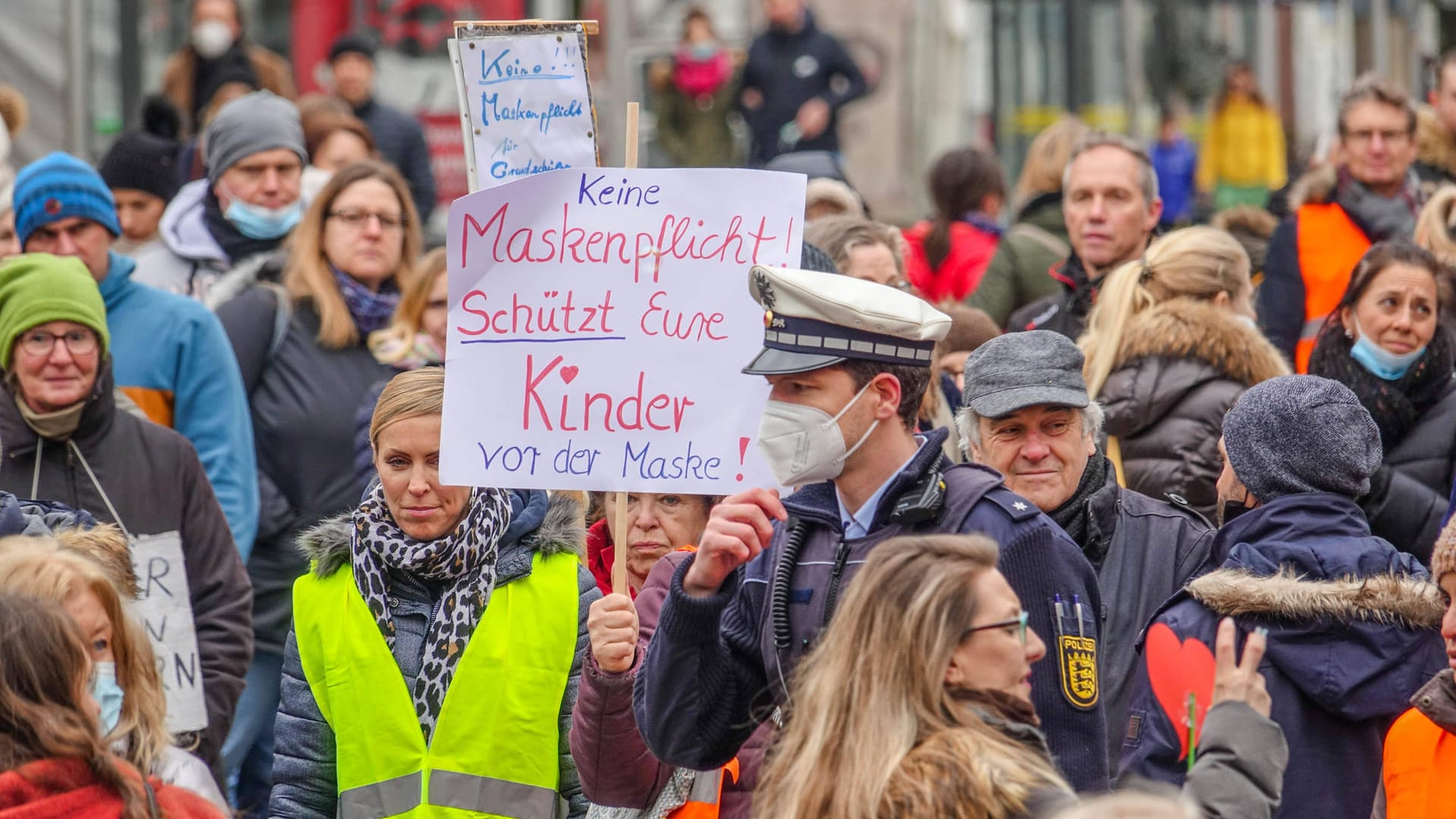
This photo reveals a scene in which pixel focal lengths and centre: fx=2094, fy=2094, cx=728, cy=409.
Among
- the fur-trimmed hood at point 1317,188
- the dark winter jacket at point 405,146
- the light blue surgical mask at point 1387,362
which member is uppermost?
the dark winter jacket at point 405,146

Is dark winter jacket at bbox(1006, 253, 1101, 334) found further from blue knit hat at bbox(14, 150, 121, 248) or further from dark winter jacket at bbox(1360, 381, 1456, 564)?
blue knit hat at bbox(14, 150, 121, 248)

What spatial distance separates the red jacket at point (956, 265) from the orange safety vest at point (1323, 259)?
57.5 inches

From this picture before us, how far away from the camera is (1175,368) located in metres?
6.20

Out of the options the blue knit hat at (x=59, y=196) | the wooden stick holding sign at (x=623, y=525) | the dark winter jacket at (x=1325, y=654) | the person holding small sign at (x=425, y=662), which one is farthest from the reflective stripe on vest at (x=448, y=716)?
the blue knit hat at (x=59, y=196)

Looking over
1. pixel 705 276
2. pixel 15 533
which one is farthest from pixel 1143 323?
pixel 15 533

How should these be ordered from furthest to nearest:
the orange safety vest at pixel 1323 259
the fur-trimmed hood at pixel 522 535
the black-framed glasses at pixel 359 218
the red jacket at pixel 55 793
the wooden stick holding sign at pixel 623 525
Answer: the orange safety vest at pixel 1323 259, the black-framed glasses at pixel 359 218, the fur-trimmed hood at pixel 522 535, the wooden stick holding sign at pixel 623 525, the red jacket at pixel 55 793

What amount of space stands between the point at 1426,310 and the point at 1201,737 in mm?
3398

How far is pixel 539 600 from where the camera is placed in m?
4.75

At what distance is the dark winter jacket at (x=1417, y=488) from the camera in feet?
19.8

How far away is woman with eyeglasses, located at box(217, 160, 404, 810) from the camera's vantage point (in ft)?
23.7

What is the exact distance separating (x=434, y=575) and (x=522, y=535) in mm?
280

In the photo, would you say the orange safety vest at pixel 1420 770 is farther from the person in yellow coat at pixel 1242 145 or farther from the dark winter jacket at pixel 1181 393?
the person in yellow coat at pixel 1242 145

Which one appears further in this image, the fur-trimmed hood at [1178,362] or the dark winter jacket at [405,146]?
the dark winter jacket at [405,146]

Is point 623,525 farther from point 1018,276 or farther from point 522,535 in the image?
point 1018,276
